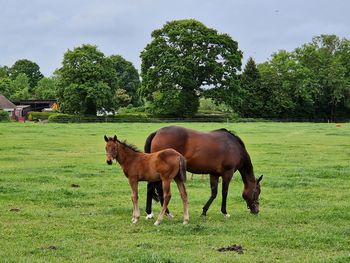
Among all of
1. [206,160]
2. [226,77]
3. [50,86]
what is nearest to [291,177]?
[206,160]

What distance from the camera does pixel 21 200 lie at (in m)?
13.3

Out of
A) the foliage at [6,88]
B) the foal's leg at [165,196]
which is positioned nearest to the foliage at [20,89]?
the foliage at [6,88]

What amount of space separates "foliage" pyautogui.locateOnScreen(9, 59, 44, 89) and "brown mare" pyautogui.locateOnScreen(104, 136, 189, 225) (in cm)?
14108

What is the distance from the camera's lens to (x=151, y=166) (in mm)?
10594

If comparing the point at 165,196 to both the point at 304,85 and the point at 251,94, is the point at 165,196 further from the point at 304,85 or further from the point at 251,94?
the point at 304,85

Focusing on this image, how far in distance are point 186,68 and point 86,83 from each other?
1541 centimetres

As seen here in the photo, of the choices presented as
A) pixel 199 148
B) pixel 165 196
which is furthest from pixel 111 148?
pixel 199 148

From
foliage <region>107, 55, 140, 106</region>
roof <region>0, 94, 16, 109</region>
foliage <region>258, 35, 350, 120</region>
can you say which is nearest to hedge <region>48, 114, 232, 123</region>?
foliage <region>258, 35, 350, 120</region>

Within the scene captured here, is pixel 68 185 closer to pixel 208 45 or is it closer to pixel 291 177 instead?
pixel 291 177

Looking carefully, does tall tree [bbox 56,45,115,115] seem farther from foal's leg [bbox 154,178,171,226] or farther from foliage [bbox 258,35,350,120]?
foal's leg [bbox 154,178,171,226]

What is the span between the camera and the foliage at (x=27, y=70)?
147125 millimetres

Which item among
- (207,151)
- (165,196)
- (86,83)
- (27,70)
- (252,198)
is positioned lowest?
(252,198)

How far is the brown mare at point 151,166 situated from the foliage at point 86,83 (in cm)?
6581

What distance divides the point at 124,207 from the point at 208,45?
68584 millimetres
